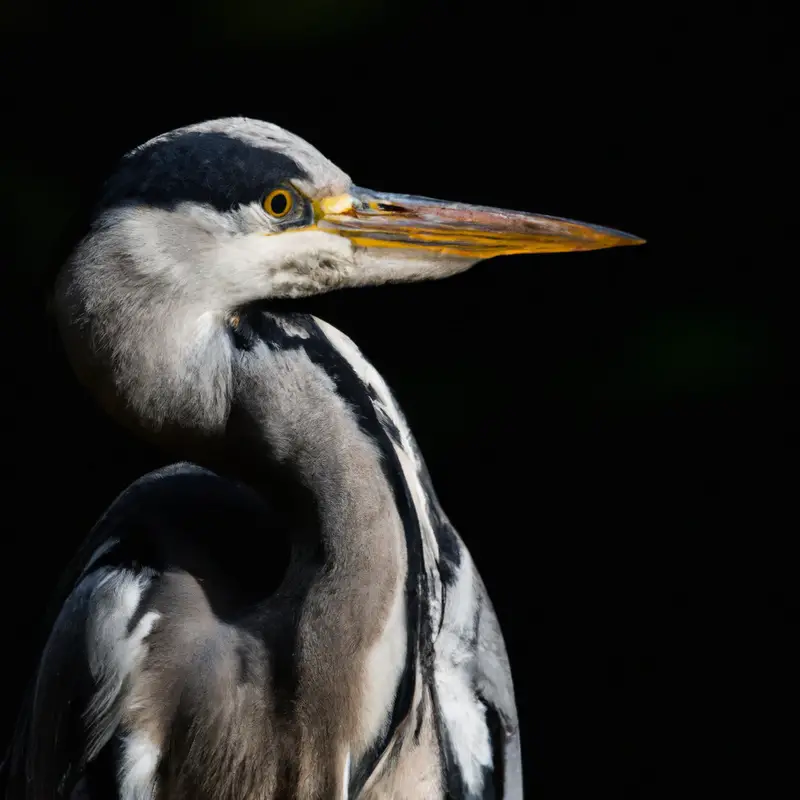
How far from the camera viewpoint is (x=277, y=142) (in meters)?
1.04

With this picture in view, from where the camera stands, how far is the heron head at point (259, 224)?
3.30 feet

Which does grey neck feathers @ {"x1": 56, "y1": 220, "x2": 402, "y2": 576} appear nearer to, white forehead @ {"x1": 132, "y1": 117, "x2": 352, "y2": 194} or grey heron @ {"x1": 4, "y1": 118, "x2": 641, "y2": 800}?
grey heron @ {"x1": 4, "y1": 118, "x2": 641, "y2": 800}

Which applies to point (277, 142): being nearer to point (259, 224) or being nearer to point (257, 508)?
point (259, 224)

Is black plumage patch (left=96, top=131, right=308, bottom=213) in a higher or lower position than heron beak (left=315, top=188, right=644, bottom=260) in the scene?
higher

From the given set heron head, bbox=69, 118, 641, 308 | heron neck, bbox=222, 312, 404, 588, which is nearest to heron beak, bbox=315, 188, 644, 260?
heron head, bbox=69, 118, 641, 308

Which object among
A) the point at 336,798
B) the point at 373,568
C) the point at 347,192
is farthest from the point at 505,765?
the point at 347,192

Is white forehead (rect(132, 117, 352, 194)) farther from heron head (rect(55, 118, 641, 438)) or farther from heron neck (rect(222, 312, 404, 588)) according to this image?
heron neck (rect(222, 312, 404, 588))

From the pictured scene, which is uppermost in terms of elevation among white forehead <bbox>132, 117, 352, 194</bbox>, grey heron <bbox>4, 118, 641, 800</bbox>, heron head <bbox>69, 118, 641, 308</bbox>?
white forehead <bbox>132, 117, 352, 194</bbox>

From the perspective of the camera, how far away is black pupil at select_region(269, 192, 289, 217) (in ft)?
3.41

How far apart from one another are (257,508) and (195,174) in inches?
13.7

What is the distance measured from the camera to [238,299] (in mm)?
1025

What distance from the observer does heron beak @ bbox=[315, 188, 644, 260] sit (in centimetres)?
108

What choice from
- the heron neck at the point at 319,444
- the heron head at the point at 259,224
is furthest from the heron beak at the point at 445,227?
the heron neck at the point at 319,444

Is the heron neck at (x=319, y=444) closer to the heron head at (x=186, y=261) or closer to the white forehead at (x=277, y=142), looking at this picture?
the heron head at (x=186, y=261)
